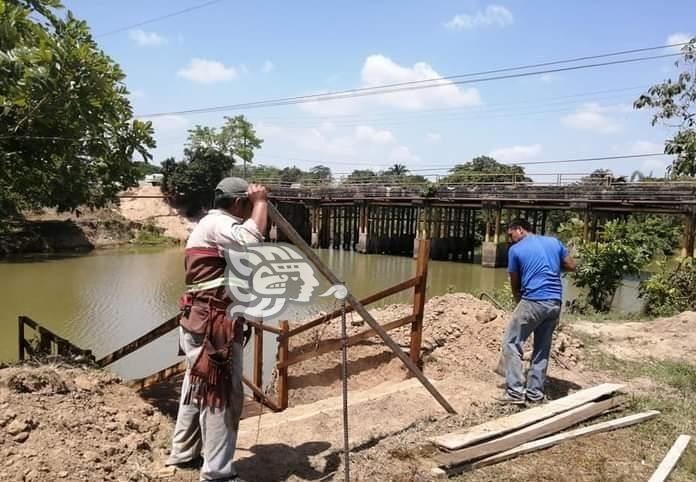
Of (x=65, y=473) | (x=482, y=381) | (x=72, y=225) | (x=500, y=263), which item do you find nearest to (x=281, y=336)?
(x=482, y=381)

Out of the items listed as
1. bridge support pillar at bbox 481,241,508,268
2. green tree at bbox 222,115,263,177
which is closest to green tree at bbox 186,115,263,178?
green tree at bbox 222,115,263,177

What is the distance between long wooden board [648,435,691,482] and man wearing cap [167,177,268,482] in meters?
2.53

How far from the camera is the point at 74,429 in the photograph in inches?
128

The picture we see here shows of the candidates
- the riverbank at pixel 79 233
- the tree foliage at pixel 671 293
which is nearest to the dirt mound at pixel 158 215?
the riverbank at pixel 79 233

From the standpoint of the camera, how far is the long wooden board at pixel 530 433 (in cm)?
341

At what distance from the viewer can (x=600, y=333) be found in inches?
304

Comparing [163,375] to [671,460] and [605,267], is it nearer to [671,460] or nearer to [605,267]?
[671,460]

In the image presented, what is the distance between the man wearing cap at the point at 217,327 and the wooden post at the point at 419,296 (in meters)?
2.60

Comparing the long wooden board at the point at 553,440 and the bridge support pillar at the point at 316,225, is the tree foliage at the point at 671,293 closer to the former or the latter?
the long wooden board at the point at 553,440

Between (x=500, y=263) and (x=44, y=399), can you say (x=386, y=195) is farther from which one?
(x=44, y=399)

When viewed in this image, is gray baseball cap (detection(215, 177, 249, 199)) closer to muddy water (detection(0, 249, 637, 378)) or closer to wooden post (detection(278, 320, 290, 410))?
wooden post (detection(278, 320, 290, 410))

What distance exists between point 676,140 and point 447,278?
1410 cm

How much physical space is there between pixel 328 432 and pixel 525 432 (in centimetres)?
142

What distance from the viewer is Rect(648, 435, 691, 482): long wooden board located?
3.23 metres
